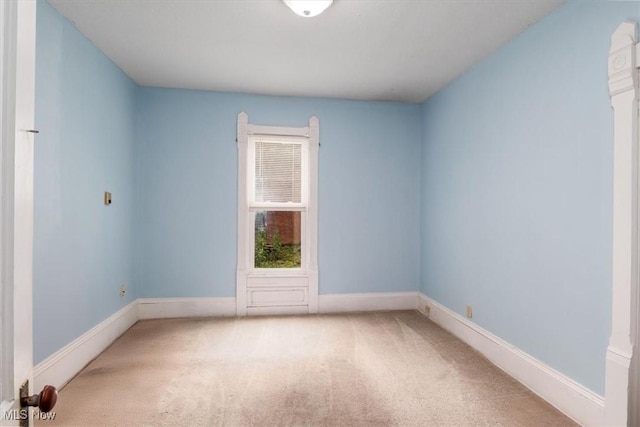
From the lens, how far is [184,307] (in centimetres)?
391

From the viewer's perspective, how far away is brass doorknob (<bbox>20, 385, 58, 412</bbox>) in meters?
0.71

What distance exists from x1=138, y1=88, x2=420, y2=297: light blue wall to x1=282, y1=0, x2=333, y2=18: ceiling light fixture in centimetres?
184

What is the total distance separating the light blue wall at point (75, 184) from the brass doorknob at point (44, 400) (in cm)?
176

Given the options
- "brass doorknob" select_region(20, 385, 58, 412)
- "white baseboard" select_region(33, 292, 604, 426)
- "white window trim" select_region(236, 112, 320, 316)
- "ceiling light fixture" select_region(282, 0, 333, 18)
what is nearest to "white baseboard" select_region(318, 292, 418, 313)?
"white baseboard" select_region(33, 292, 604, 426)

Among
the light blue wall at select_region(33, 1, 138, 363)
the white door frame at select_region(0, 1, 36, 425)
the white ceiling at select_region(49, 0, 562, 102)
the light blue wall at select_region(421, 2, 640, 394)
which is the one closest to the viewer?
the white door frame at select_region(0, 1, 36, 425)

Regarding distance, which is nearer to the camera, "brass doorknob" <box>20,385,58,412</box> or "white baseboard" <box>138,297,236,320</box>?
"brass doorknob" <box>20,385,58,412</box>

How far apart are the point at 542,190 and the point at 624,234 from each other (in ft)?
2.08

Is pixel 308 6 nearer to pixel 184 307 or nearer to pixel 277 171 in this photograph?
pixel 277 171

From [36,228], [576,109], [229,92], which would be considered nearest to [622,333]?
[576,109]

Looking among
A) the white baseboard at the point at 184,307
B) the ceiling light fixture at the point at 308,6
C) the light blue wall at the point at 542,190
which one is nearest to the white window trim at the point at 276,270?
the white baseboard at the point at 184,307

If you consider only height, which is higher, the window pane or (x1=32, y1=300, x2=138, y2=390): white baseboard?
the window pane

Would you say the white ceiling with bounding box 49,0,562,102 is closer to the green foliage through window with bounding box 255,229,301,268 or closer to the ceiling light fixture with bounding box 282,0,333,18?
the ceiling light fixture with bounding box 282,0,333,18

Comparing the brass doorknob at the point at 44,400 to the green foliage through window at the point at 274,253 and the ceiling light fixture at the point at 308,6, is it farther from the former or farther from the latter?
the green foliage through window at the point at 274,253

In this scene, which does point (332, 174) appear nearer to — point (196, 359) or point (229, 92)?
point (229, 92)
